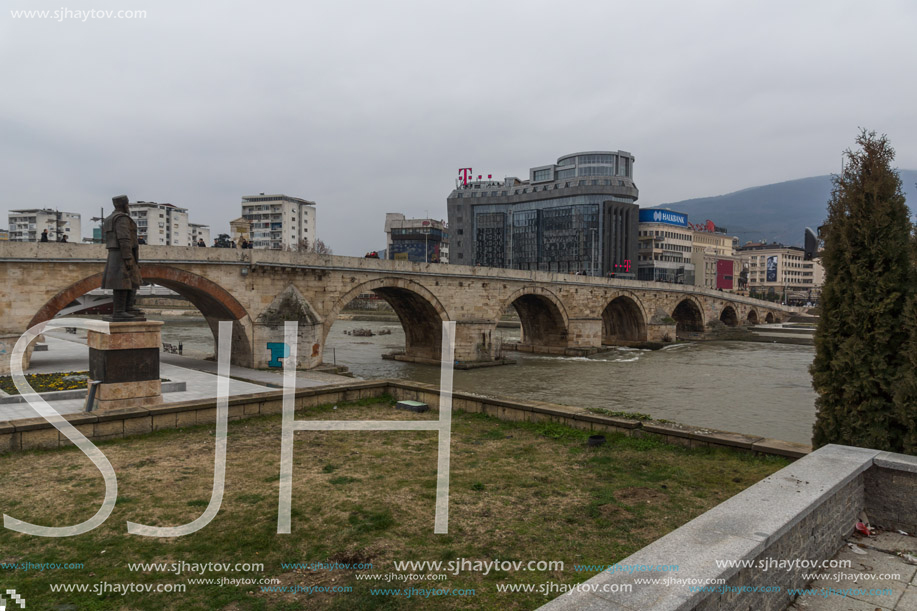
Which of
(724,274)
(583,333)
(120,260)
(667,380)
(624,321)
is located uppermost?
(724,274)

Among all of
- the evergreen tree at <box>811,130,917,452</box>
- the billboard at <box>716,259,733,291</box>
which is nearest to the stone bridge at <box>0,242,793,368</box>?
the evergreen tree at <box>811,130,917,452</box>

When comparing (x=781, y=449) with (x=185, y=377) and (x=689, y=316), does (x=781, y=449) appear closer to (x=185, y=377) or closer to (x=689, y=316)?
(x=185, y=377)

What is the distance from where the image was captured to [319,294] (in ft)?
68.1

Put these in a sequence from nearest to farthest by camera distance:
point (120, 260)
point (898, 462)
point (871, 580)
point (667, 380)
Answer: point (871, 580)
point (898, 462)
point (120, 260)
point (667, 380)

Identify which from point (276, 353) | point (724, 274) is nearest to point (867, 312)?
point (276, 353)

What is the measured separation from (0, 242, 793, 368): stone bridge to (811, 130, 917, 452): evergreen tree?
52.3 ft

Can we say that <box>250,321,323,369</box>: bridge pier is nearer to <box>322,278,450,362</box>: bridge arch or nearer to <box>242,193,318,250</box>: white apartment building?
<box>322,278,450,362</box>: bridge arch

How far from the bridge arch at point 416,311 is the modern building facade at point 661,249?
50641 mm

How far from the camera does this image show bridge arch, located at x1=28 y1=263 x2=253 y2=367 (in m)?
15.2

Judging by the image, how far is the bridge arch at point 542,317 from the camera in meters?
31.3

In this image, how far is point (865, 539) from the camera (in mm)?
4543

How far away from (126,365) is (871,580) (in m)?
9.60

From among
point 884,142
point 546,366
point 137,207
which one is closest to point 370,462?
point 884,142

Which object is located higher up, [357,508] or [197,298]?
[197,298]
